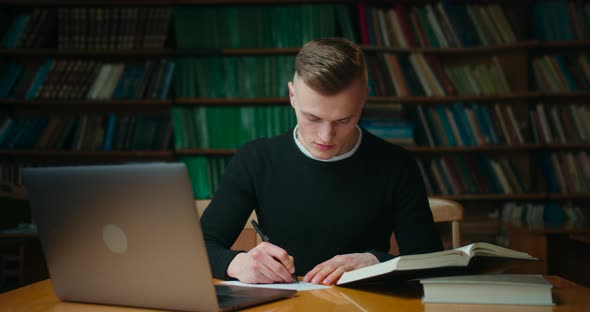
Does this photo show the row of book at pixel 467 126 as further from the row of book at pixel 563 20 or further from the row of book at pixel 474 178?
the row of book at pixel 563 20

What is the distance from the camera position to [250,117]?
3738mm

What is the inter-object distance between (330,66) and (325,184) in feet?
1.17

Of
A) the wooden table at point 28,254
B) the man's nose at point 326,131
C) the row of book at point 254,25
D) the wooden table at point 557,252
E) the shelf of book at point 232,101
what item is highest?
the row of book at point 254,25

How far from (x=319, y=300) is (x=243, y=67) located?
2.79 meters

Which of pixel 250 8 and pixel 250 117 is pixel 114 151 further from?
pixel 250 8

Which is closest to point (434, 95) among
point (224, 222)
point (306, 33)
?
point (306, 33)

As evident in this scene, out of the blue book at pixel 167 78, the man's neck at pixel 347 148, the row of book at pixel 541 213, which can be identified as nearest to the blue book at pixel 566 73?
the row of book at pixel 541 213

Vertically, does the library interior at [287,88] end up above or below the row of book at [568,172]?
above

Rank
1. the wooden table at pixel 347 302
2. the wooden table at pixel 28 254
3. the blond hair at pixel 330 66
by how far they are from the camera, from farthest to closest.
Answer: the wooden table at pixel 28 254, the blond hair at pixel 330 66, the wooden table at pixel 347 302

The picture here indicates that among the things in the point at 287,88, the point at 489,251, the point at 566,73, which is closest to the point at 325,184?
the point at 489,251

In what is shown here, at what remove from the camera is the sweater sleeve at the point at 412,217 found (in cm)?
155

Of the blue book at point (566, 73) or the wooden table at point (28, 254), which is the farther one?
the blue book at point (566, 73)

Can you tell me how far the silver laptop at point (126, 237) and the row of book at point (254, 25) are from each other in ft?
9.20

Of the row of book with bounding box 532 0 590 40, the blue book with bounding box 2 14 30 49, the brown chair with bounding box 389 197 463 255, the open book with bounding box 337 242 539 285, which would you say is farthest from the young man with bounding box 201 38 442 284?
the blue book with bounding box 2 14 30 49
